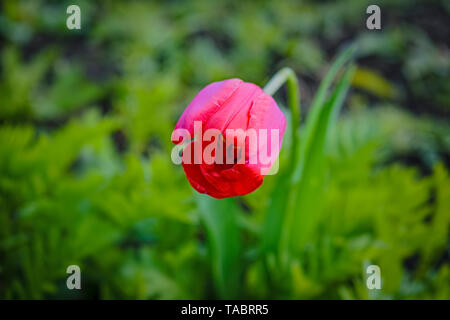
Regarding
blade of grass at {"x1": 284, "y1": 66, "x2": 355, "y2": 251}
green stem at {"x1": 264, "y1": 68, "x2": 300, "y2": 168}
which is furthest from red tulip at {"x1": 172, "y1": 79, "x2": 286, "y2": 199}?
blade of grass at {"x1": 284, "y1": 66, "x2": 355, "y2": 251}

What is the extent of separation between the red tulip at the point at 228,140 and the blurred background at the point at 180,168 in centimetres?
26

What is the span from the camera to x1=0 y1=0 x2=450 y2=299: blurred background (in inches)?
32.8

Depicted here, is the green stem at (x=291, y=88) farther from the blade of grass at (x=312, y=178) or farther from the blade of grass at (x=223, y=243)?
the blade of grass at (x=223, y=243)

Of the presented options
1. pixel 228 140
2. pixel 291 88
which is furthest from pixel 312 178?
pixel 228 140

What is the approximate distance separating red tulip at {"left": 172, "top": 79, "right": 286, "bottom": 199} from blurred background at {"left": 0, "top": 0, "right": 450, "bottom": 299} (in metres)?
0.26

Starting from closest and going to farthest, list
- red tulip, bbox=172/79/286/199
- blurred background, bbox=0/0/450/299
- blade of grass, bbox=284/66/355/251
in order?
red tulip, bbox=172/79/286/199 < blade of grass, bbox=284/66/355/251 < blurred background, bbox=0/0/450/299

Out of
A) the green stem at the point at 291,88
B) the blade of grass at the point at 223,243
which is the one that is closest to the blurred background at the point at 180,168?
the blade of grass at the point at 223,243

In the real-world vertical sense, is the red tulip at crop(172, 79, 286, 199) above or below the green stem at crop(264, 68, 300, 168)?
below

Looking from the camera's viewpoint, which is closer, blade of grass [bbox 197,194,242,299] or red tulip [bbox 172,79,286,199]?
red tulip [bbox 172,79,286,199]

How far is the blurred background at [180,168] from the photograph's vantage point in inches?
32.8

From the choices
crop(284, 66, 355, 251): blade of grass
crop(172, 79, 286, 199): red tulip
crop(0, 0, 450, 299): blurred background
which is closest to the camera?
crop(172, 79, 286, 199): red tulip

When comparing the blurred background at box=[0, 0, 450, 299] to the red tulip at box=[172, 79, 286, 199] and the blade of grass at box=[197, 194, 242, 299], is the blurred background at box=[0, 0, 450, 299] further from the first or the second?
the red tulip at box=[172, 79, 286, 199]

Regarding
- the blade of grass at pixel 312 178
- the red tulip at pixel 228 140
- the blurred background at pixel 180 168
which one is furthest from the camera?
the blurred background at pixel 180 168
